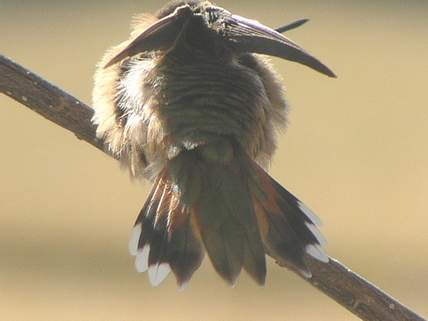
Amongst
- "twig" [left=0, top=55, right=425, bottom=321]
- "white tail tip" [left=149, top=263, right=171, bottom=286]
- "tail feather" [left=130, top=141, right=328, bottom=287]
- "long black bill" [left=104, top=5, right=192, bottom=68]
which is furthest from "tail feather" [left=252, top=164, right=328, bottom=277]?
"long black bill" [left=104, top=5, right=192, bottom=68]

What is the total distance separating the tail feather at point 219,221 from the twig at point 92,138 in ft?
Result: 0.36

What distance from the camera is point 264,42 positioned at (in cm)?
364

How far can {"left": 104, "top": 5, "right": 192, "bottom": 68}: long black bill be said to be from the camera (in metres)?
3.51

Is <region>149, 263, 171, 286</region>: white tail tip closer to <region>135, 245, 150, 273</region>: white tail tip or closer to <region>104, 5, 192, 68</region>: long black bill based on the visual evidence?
<region>135, 245, 150, 273</region>: white tail tip

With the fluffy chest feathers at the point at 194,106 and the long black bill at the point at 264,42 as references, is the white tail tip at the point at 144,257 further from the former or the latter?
the long black bill at the point at 264,42

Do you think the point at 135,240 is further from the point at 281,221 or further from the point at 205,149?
the point at 281,221

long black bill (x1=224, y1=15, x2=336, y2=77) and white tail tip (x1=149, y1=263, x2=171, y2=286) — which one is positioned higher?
long black bill (x1=224, y1=15, x2=336, y2=77)

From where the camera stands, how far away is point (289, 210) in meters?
3.84

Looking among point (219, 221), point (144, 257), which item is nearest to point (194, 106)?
point (219, 221)

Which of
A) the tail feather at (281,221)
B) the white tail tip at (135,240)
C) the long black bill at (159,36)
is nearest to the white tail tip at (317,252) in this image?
the tail feather at (281,221)

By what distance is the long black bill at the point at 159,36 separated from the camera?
11.5ft

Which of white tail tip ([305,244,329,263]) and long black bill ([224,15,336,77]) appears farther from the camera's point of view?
white tail tip ([305,244,329,263])

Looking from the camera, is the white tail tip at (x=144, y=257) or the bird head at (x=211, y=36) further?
the white tail tip at (x=144, y=257)

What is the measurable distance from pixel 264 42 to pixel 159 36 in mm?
321
